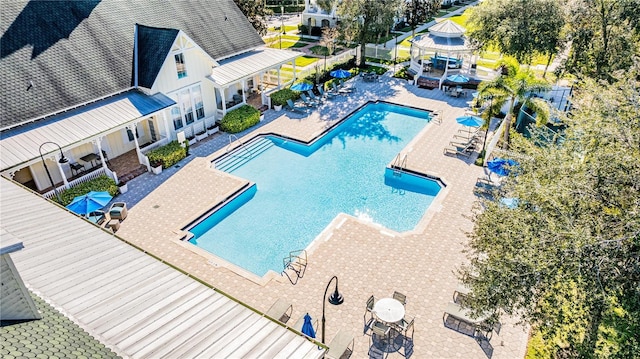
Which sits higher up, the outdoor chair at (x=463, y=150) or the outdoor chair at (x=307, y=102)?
the outdoor chair at (x=307, y=102)

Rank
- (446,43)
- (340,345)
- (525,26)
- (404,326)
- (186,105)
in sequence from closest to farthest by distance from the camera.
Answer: (340,345)
(404,326)
(186,105)
(525,26)
(446,43)

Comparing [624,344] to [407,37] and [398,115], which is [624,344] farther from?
[407,37]

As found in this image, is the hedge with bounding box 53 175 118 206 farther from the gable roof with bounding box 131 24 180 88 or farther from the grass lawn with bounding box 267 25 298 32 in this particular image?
the grass lawn with bounding box 267 25 298 32

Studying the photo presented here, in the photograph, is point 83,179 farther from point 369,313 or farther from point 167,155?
point 369,313

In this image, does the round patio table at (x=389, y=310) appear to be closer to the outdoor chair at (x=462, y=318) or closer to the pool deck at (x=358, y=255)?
the pool deck at (x=358, y=255)

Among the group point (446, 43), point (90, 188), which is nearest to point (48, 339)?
point (90, 188)

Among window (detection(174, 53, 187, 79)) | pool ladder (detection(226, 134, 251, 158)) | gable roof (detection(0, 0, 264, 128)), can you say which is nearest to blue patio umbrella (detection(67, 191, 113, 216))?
gable roof (detection(0, 0, 264, 128))

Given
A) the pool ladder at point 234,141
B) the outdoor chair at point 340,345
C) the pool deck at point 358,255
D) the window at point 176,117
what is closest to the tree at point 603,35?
the pool deck at point 358,255
